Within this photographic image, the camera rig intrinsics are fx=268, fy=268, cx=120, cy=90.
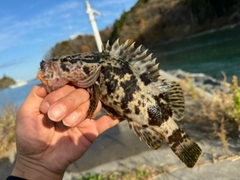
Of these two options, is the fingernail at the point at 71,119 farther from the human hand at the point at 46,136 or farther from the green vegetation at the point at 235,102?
the green vegetation at the point at 235,102

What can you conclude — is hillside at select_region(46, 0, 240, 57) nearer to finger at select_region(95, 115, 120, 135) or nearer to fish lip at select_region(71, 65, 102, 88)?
finger at select_region(95, 115, 120, 135)

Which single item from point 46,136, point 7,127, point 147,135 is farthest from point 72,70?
point 7,127

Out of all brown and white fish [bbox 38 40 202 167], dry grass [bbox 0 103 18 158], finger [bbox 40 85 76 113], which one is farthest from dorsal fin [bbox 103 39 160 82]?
dry grass [bbox 0 103 18 158]

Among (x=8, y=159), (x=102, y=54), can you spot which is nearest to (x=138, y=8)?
(x=8, y=159)

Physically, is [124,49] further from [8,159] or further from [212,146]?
[8,159]

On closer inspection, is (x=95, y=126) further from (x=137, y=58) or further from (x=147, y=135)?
(x=137, y=58)

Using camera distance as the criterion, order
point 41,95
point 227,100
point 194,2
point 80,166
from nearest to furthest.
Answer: point 41,95 → point 80,166 → point 227,100 → point 194,2
